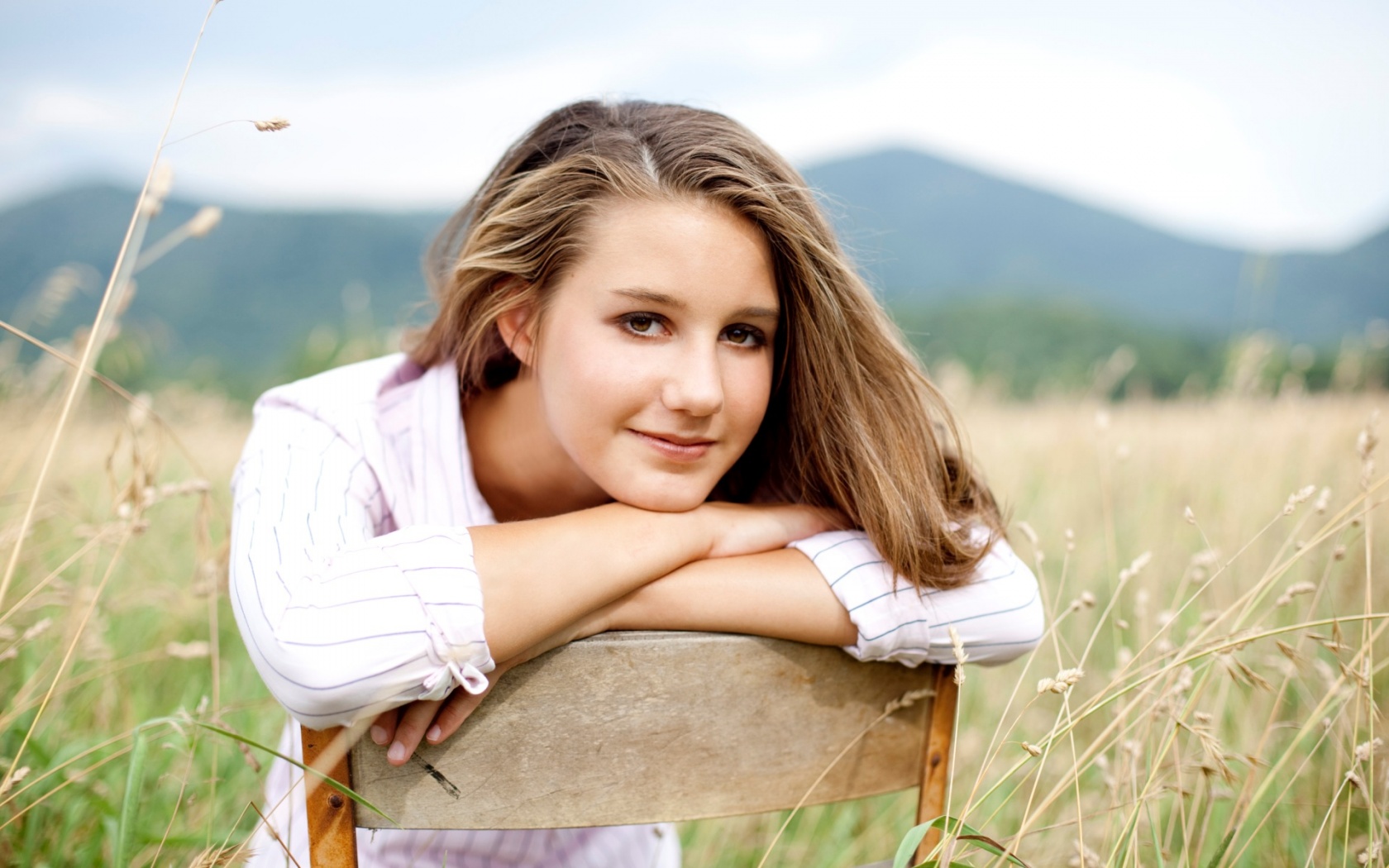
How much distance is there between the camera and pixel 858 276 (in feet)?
6.38

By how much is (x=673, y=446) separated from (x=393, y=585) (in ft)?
2.03

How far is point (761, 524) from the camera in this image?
5.59 ft

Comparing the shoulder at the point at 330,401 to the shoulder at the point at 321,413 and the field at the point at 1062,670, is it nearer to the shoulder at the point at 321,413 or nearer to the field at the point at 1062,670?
the shoulder at the point at 321,413

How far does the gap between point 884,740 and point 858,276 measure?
0.94 meters

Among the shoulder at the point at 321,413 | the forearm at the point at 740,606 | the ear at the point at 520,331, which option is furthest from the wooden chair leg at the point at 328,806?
the ear at the point at 520,331

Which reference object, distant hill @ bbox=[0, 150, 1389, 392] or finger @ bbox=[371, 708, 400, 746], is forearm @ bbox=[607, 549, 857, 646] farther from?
distant hill @ bbox=[0, 150, 1389, 392]

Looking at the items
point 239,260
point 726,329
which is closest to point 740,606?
point 726,329

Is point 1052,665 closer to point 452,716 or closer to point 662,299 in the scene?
point 662,299

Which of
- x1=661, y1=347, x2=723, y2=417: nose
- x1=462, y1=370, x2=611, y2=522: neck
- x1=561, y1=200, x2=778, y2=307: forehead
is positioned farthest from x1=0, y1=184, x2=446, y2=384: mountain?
x1=661, y1=347, x2=723, y2=417: nose

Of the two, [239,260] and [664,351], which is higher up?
[664,351]

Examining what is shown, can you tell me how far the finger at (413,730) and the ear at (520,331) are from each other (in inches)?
35.8

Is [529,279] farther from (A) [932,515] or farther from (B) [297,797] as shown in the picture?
(B) [297,797]

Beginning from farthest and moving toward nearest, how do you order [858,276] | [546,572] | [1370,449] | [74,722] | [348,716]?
[74,722], [858,276], [1370,449], [546,572], [348,716]

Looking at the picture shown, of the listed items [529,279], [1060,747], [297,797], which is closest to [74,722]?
[297,797]
